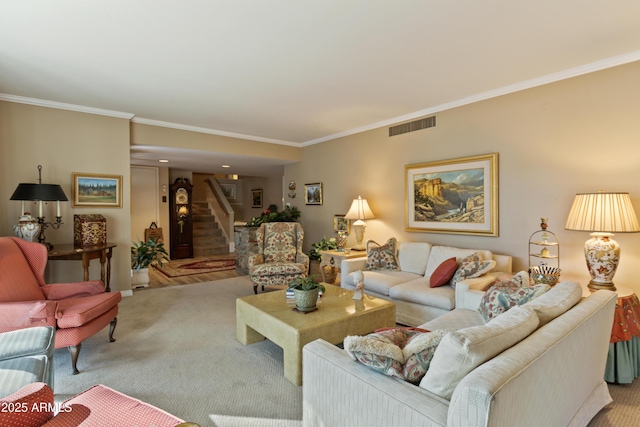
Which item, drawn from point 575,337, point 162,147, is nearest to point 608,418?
point 575,337

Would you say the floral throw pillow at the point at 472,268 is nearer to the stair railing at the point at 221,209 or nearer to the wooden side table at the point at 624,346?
the wooden side table at the point at 624,346

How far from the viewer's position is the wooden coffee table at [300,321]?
2428 mm

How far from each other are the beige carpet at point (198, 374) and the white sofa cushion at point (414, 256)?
2024mm

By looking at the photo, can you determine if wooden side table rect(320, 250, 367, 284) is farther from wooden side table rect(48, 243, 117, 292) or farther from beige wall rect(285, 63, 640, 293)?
wooden side table rect(48, 243, 117, 292)

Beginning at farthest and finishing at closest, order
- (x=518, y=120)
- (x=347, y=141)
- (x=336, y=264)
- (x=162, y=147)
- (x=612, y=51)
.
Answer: (x=347, y=141) < (x=162, y=147) < (x=336, y=264) < (x=518, y=120) < (x=612, y=51)

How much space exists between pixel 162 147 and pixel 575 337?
Answer: 212 inches

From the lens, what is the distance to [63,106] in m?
4.13

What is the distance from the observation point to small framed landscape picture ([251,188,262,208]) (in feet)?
35.8

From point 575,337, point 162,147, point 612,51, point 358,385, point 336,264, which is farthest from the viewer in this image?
point 162,147

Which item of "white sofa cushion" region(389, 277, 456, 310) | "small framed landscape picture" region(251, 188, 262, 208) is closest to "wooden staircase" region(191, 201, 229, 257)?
"small framed landscape picture" region(251, 188, 262, 208)

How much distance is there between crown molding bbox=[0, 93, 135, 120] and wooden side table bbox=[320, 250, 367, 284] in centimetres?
345

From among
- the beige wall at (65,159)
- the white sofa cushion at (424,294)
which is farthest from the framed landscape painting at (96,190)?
the white sofa cushion at (424,294)

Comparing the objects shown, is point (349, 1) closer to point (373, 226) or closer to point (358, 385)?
point (358, 385)

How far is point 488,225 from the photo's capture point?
3.78m
